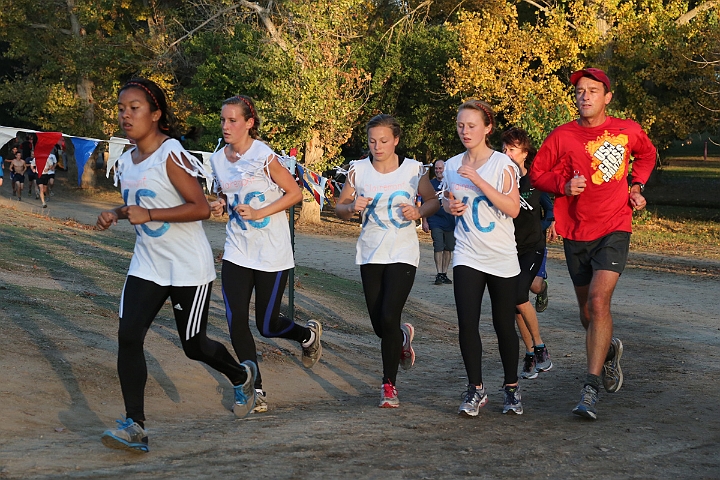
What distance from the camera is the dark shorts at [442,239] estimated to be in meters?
14.8

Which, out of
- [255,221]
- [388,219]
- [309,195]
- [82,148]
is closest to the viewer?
[255,221]

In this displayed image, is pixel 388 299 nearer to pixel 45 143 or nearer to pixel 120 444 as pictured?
pixel 120 444

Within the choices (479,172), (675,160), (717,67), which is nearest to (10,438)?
(479,172)

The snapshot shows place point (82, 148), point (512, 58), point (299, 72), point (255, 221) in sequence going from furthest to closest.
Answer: point (512, 58) → point (299, 72) → point (82, 148) → point (255, 221)

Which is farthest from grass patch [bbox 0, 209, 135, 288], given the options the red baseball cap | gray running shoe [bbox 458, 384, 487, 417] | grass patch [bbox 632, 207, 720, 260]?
grass patch [bbox 632, 207, 720, 260]

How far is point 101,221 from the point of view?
494 centimetres

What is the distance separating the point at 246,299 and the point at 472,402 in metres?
1.68

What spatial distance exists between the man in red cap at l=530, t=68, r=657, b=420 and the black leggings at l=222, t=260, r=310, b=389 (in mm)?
1971

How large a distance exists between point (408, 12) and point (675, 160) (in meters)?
39.6

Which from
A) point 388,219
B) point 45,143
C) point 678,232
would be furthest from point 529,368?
point 678,232

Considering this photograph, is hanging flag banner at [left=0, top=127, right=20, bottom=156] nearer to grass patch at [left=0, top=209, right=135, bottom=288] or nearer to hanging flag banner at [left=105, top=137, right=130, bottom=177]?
hanging flag banner at [left=105, top=137, right=130, bottom=177]

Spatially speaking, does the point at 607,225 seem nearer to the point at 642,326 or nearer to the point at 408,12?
the point at 642,326

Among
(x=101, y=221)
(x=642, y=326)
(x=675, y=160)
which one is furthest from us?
(x=675, y=160)

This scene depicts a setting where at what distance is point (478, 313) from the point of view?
20.7ft
